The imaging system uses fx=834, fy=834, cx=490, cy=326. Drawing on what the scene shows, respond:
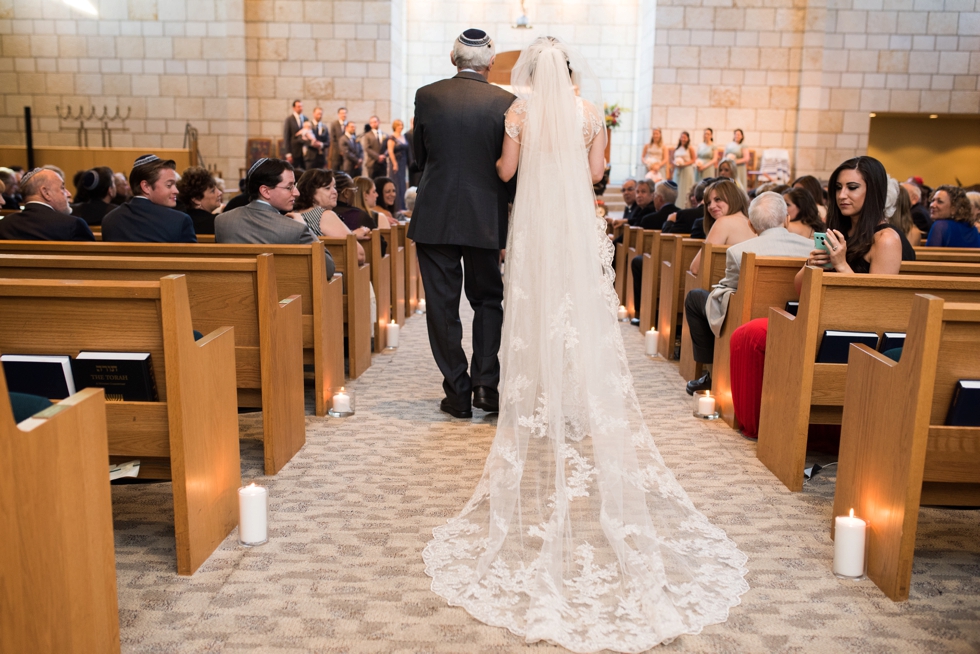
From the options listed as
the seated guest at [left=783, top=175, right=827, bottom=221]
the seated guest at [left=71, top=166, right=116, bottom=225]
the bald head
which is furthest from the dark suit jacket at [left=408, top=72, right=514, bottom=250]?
the seated guest at [left=71, top=166, right=116, bottom=225]

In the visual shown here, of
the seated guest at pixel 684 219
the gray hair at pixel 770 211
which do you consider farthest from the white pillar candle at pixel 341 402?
the seated guest at pixel 684 219

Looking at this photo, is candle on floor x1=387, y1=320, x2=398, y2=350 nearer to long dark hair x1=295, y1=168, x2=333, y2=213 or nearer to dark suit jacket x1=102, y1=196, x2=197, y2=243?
long dark hair x1=295, y1=168, x2=333, y2=213

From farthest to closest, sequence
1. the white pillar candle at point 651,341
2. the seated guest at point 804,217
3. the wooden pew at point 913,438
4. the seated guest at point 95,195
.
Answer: the seated guest at point 95,195 < the white pillar candle at point 651,341 < the seated guest at point 804,217 < the wooden pew at point 913,438

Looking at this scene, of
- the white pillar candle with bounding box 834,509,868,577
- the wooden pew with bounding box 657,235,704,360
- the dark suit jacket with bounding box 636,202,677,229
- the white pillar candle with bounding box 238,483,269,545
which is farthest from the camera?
the dark suit jacket with bounding box 636,202,677,229

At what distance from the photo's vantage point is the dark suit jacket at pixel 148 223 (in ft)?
12.6

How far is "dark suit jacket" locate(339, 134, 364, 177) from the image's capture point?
13.2 meters

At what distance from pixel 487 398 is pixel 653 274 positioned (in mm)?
2466

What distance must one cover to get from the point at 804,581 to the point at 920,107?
13.9 meters

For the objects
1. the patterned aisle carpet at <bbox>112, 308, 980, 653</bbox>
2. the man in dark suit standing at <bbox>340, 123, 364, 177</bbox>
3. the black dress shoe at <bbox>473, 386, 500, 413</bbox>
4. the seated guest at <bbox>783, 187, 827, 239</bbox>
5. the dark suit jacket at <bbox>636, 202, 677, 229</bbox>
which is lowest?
the patterned aisle carpet at <bbox>112, 308, 980, 653</bbox>

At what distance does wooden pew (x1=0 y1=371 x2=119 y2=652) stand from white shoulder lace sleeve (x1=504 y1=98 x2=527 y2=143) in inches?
67.2

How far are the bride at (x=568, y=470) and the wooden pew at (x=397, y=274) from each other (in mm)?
3215

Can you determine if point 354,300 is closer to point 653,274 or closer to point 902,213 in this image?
point 653,274

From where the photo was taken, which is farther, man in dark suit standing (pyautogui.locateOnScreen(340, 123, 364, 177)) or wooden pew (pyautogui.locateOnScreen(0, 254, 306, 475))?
man in dark suit standing (pyautogui.locateOnScreen(340, 123, 364, 177))

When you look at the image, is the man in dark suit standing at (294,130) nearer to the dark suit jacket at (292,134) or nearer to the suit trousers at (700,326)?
the dark suit jacket at (292,134)
